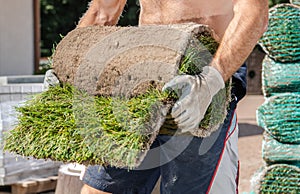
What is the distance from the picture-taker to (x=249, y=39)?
1.87m

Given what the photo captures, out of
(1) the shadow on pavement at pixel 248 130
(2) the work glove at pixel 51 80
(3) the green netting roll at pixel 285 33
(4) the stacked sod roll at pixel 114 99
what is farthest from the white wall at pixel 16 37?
(4) the stacked sod roll at pixel 114 99

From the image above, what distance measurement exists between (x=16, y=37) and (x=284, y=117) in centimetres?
418

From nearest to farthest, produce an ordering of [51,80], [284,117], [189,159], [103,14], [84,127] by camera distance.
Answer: [84,127], [189,159], [51,80], [103,14], [284,117]

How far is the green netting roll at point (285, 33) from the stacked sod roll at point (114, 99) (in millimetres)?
1771

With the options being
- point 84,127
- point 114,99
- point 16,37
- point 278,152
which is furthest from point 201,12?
point 16,37

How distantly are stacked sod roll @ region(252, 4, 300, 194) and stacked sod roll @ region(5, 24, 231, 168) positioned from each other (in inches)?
69.0

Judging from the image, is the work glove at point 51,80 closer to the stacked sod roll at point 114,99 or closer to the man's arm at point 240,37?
the stacked sod roll at point 114,99

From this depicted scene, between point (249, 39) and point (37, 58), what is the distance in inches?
224

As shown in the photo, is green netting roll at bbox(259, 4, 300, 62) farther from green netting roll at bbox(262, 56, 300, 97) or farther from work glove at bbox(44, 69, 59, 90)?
work glove at bbox(44, 69, 59, 90)

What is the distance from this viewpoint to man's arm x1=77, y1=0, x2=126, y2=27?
2434 millimetres

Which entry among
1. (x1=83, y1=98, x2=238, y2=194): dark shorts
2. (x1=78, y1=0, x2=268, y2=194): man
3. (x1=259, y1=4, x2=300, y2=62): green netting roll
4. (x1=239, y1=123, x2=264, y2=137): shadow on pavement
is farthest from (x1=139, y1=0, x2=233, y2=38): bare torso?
(x1=239, y1=123, x2=264, y2=137): shadow on pavement

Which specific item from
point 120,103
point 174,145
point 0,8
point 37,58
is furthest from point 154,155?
point 37,58

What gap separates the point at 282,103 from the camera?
141 inches

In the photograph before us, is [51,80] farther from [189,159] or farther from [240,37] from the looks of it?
[240,37]
